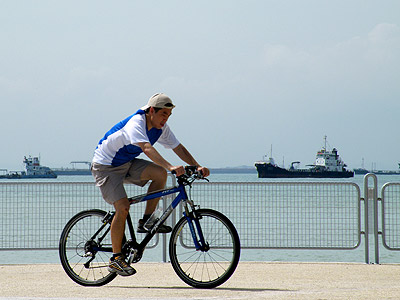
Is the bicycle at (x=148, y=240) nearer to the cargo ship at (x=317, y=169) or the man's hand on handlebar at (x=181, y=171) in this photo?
the man's hand on handlebar at (x=181, y=171)

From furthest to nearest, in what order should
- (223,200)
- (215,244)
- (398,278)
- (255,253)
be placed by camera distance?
1. (255,253)
2. (223,200)
3. (215,244)
4. (398,278)

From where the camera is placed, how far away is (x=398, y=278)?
7.38 meters

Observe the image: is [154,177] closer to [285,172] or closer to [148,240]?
[148,240]

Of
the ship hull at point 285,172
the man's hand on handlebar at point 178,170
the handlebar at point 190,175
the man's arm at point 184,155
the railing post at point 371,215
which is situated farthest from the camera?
the ship hull at point 285,172

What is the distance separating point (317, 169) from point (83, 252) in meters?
124

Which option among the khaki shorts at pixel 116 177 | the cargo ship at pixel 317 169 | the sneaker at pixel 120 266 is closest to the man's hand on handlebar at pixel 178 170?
the khaki shorts at pixel 116 177

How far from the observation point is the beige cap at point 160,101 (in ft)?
20.2

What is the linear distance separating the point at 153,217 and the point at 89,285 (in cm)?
99

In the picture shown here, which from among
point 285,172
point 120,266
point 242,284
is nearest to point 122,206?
point 120,266

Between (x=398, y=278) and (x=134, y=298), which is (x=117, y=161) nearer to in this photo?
(x=134, y=298)

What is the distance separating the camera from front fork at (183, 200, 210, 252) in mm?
6184

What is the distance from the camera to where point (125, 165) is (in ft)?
20.9

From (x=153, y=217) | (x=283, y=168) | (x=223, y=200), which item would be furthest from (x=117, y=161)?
(x=283, y=168)

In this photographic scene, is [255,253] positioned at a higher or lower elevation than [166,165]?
lower
